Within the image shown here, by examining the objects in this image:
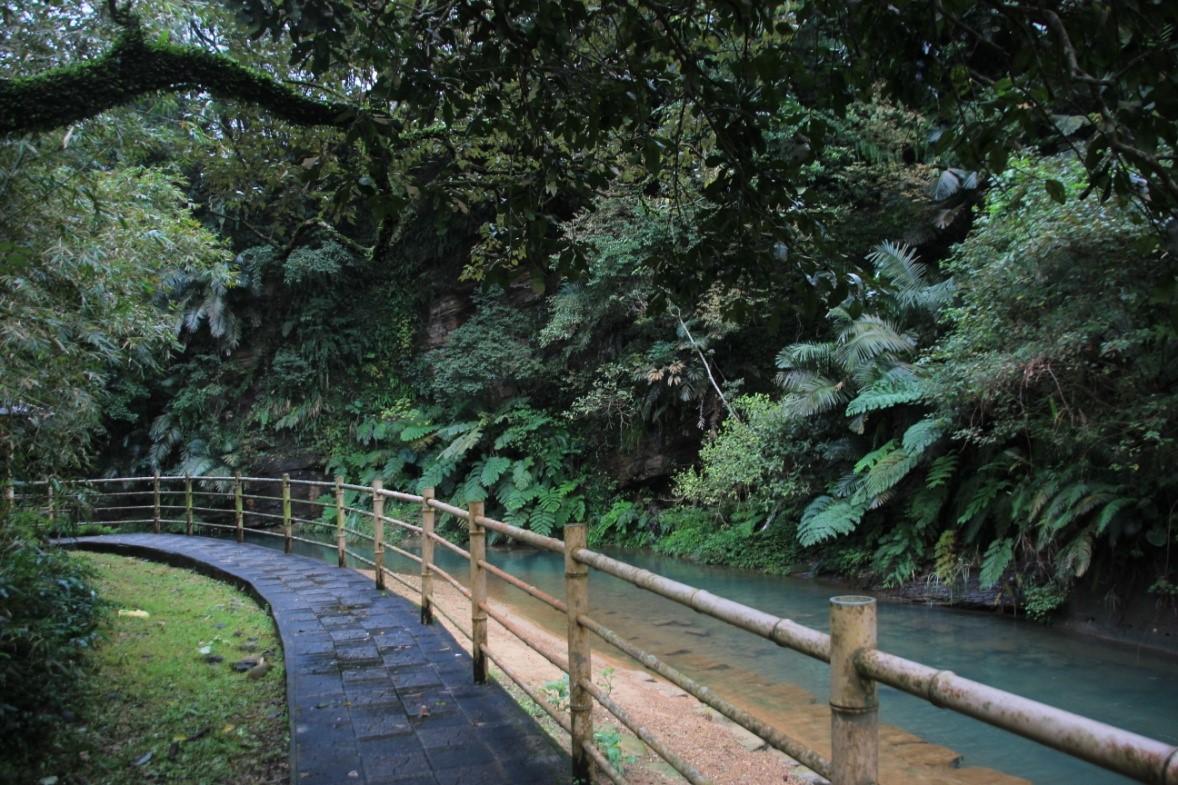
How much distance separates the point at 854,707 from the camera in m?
1.57

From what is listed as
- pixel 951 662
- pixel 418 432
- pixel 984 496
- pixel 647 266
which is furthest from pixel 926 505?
pixel 418 432

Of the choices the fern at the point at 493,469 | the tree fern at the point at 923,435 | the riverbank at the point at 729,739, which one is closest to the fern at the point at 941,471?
the tree fern at the point at 923,435

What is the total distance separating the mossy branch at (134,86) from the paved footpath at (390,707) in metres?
A: 2.96

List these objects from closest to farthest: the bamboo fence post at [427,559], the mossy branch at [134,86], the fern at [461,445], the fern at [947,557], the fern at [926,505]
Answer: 1. the mossy branch at [134,86]
2. the bamboo fence post at [427,559]
3. the fern at [947,557]
4. the fern at [926,505]
5. the fern at [461,445]

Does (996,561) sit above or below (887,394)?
below

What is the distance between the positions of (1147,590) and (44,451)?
9.09 meters

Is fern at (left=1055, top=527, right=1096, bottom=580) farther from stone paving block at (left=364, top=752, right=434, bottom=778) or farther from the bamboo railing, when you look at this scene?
stone paving block at (left=364, top=752, right=434, bottom=778)

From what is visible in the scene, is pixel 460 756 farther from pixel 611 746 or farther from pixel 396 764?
pixel 611 746

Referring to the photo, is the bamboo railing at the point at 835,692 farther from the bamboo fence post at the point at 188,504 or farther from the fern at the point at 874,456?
the bamboo fence post at the point at 188,504

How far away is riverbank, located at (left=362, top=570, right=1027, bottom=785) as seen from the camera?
433 centimetres

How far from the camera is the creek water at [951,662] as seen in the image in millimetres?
5289

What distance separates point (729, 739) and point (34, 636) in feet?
13.0

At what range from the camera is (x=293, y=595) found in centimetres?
661

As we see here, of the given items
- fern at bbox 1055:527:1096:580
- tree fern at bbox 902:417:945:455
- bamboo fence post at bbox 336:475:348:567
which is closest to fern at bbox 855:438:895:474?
tree fern at bbox 902:417:945:455
